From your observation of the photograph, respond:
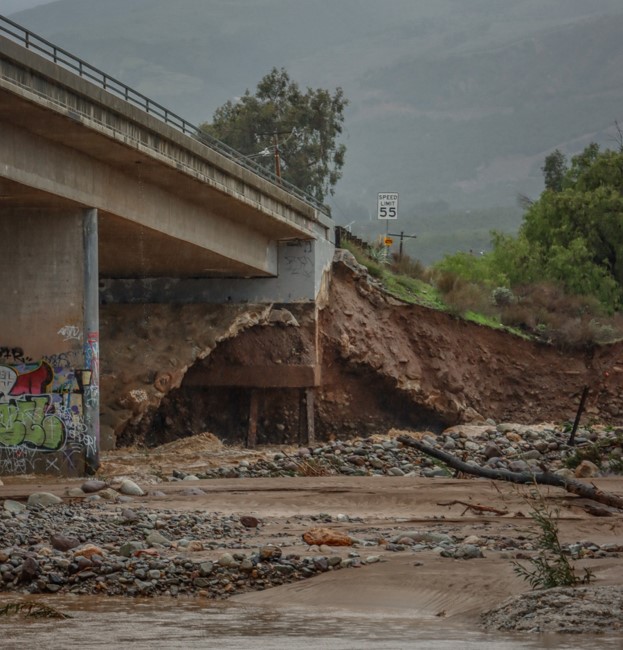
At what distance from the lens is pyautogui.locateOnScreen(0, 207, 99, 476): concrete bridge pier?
25.6 m

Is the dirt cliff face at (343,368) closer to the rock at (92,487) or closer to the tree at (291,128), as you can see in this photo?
the rock at (92,487)

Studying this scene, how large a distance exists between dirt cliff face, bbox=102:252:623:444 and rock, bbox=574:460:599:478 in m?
15.4

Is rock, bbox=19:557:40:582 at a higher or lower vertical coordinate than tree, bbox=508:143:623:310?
lower

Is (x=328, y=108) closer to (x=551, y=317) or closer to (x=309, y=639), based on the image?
(x=551, y=317)

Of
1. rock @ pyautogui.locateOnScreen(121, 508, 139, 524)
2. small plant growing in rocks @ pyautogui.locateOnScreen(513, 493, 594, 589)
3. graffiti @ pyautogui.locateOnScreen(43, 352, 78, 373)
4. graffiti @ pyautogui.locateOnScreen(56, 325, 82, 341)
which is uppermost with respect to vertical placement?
graffiti @ pyautogui.locateOnScreen(56, 325, 82, 341)

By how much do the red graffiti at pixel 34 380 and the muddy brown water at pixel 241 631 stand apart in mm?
14510

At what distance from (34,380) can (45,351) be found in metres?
0.64

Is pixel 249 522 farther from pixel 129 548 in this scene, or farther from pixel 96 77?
pixel 96 77

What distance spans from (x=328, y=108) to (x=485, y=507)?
59.9 metres

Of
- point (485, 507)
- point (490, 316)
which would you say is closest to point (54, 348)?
point (485, 507)

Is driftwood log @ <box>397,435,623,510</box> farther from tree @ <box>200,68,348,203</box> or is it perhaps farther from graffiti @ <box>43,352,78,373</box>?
tree @ <box>200,68,348,203</box>

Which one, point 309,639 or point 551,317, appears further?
point 551,317

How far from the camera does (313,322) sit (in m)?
39.7

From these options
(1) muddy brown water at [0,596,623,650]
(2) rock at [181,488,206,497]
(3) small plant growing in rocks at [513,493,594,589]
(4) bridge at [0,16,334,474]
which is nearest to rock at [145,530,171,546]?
(1) muddy brown water at [0,596,623,650]
